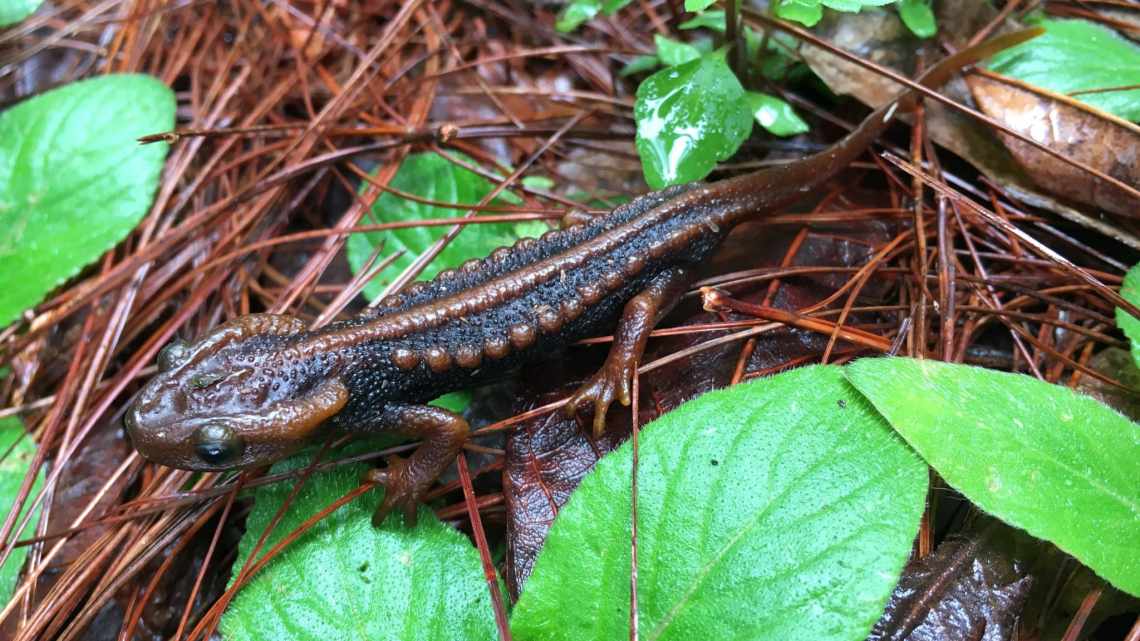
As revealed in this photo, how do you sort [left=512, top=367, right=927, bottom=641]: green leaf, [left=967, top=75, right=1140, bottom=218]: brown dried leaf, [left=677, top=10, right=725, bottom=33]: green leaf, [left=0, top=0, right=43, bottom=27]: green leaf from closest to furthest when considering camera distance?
1. [left=512, top=367, right=927, bottom=641]: green leaf
2. [left=967, top=75, right=1140, bottom=218]: brown dried leaf
3. [left=677, top=10, right=725, bottom=33]: green leaf
4. [left=0, top=0, right=43, bottom=27]: green leaf

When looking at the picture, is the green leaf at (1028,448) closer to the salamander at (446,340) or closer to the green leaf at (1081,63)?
the salamander at (446,340)

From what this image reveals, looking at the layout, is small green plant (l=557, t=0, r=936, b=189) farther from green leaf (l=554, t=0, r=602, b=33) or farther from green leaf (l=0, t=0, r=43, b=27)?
green leaf (l=0, t=0, r=43, b=27)

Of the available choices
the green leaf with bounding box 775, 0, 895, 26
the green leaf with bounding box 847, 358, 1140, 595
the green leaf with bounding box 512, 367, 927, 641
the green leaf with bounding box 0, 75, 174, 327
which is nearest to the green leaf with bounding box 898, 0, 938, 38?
the green leaf with bounding box 775, 0, 895, 26

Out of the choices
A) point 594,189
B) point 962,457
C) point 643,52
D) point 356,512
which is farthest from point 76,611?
point 643,52

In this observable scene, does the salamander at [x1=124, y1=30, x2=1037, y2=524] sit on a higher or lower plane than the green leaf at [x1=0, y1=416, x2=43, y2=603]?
higher

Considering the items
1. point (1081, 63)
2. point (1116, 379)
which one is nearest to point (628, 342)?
point (1116, 379)

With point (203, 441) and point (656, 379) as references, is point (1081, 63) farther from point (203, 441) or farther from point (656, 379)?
point (203, 441)

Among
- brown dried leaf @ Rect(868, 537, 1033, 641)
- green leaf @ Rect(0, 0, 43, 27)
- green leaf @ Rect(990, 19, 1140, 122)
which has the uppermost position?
green leaf @ Rect(0, 0, 43, 27)
